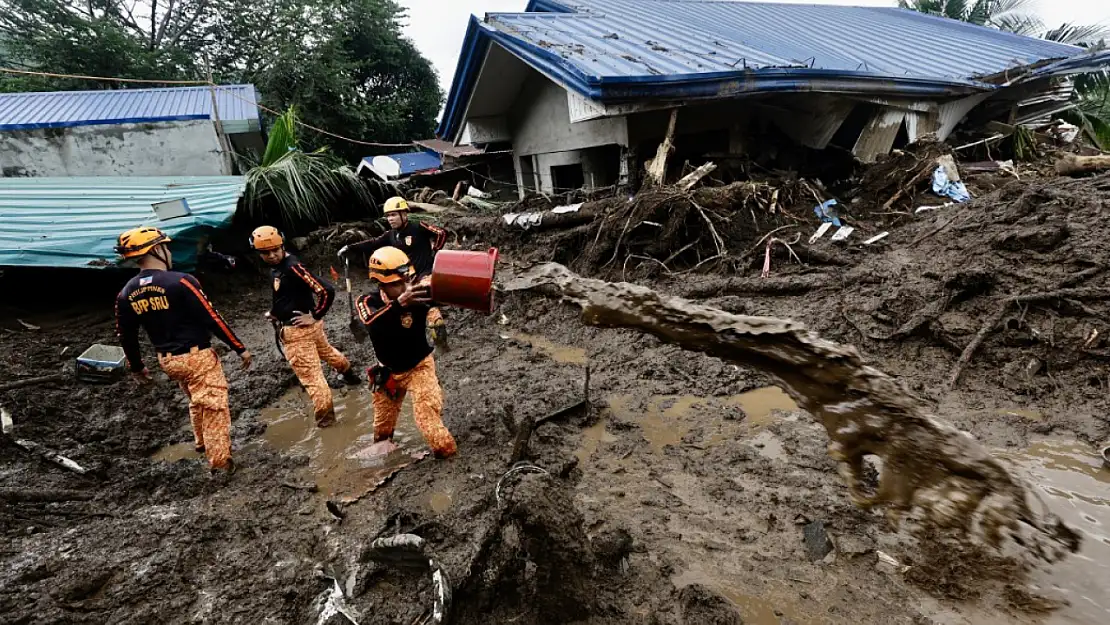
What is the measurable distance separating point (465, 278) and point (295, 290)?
2213mm

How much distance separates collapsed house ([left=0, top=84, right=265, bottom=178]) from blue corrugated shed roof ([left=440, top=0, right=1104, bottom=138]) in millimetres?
4487

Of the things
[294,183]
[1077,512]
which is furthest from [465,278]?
[294,183]

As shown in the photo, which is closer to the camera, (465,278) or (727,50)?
(465,278)

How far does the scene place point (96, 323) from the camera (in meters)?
7.04

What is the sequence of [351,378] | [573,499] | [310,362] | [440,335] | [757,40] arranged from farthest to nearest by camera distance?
1. [757,40]
2. [440,335]
3. [351,378]
4. [310,362]
5. [573,499]

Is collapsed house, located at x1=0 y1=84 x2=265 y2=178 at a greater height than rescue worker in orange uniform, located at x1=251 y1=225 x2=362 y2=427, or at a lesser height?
greater

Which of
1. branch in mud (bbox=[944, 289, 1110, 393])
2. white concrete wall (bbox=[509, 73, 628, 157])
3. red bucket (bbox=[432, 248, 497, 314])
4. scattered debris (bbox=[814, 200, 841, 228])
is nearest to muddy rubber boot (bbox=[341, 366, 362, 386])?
red bucket (bbox=[432, 248, 497, 314])

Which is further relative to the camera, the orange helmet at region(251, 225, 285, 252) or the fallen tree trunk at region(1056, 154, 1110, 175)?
the fallen tree trunk at region(1056, 154, 1110, 175)

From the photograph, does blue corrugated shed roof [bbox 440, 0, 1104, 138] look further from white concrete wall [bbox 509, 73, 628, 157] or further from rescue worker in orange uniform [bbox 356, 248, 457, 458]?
rescue worker in orange uniform [bbox 356, 248, 457, 458]

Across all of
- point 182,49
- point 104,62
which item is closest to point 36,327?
point 104,62

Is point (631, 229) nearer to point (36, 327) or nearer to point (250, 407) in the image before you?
point (250, 407)

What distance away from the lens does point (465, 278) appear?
9.85 feet

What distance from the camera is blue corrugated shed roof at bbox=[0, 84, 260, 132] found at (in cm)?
999

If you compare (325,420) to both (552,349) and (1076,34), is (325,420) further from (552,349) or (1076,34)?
(1076,34)
